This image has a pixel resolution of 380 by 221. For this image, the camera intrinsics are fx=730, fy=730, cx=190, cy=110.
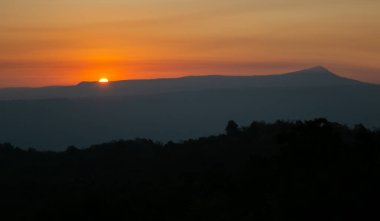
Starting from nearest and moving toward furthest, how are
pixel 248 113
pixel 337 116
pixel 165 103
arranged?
pixel 337 116
pixel 248 113
pixel 165 103

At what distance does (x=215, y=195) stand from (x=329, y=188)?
163 inches

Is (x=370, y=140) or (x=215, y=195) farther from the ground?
(x=370, y=140)

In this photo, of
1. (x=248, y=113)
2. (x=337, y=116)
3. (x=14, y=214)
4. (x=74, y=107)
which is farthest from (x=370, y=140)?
(x=74, y=107)

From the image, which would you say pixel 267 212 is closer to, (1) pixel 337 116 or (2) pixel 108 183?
(2) pixel 108 183

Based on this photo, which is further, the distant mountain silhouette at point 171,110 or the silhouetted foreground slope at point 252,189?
the distant mountain silhouette at point 171,110

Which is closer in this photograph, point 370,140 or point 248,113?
A: point 370,140

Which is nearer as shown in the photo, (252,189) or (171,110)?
(252,189)

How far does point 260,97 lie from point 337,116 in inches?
608

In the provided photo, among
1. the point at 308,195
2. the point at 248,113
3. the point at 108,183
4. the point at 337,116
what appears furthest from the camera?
the point at 248,113

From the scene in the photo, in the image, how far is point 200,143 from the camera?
38.4 meters

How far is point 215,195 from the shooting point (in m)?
19.3

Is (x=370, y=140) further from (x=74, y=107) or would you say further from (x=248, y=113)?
(x=74, y=107)

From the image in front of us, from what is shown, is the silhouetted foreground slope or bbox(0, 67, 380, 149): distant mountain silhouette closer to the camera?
the silhouetted foreground slope

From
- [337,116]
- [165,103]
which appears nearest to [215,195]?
[337,116]
